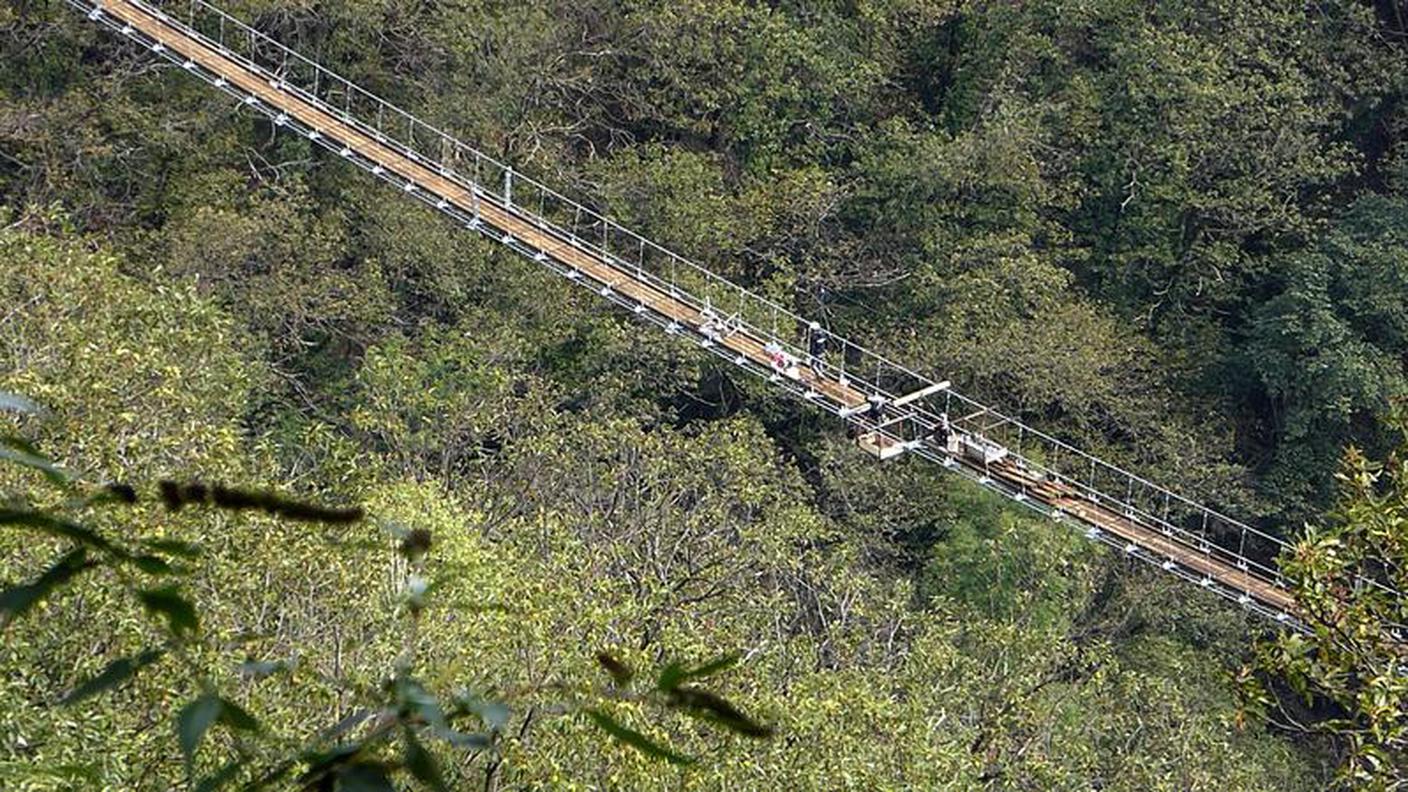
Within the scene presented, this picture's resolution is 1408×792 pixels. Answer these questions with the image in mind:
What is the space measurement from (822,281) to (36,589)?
1648 cm

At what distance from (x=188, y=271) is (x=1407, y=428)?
1192 centimetres

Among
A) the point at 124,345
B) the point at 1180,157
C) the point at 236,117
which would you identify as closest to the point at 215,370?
the point at 124,345

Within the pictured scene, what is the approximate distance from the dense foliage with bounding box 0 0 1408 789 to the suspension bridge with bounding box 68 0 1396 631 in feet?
1.21

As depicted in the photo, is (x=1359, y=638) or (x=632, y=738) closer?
(x=632, y=738)

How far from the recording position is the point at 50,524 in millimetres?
1172

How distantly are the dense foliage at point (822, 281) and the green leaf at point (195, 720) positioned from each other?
9.48 metres

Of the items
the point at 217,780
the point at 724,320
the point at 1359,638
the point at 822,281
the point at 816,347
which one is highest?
the point at 217,780

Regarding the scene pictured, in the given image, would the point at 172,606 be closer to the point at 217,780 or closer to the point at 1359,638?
the point at 217,780

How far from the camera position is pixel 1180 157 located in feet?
56.3

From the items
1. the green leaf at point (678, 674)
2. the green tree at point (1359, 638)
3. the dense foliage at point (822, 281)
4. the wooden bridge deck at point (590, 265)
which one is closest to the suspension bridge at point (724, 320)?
the wooden bridge deck at point (590, 265)

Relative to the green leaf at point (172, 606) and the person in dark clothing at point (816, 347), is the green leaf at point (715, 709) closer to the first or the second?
the green leaf at point (172, 606)

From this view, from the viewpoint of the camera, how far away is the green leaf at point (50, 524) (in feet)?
3.74

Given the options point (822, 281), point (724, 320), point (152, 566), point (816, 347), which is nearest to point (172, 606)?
point (152, 566)

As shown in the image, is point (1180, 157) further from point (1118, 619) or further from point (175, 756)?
point (175, 756)
